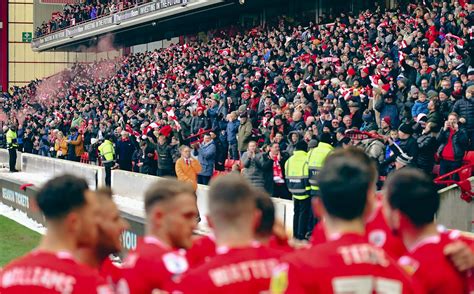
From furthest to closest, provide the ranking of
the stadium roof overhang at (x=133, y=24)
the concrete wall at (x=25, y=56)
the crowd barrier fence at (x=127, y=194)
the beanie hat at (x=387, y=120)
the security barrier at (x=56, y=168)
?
the concrete wall at (x=25, y=56)
the stadium roof overhang at (x=133, y=24)
the security barrier at (x=56, y=168)
the beanie hat at (x=387, y=120)
the crowd barrier fence at (x=127, y=194)

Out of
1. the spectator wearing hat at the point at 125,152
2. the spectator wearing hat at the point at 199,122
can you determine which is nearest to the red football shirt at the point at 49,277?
the spectator wearing hat at the point at 199,122

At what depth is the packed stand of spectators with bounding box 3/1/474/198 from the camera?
13336 millimetres

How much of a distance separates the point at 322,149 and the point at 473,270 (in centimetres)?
884

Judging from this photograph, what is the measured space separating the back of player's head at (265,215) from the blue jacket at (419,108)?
1000 centimetres

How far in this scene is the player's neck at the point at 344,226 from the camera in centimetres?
341

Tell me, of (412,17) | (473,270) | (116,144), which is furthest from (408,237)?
(116,144)

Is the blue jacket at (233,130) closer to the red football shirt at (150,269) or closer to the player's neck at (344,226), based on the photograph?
the red football shirt at (150,269)

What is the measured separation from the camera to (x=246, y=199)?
3664mm

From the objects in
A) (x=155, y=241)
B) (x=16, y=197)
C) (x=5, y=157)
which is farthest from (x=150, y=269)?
(x=5, y=157)

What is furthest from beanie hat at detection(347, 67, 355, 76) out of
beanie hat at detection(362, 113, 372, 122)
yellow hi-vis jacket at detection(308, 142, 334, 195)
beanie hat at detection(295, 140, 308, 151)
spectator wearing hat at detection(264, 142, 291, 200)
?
yellow hi-vis jacket at detection(308, 142, 334, 195)

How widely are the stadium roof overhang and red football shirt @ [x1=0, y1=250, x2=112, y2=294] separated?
28895 millimetres

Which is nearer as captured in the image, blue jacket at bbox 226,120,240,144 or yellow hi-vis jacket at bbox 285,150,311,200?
yellow hi-vis jacket at bbox 285,150,311,200

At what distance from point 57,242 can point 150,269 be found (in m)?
0.45

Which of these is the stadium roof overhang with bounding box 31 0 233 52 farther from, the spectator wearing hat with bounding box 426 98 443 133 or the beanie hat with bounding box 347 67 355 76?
the spectator wearing hat with bounding box 426 98 443 133
